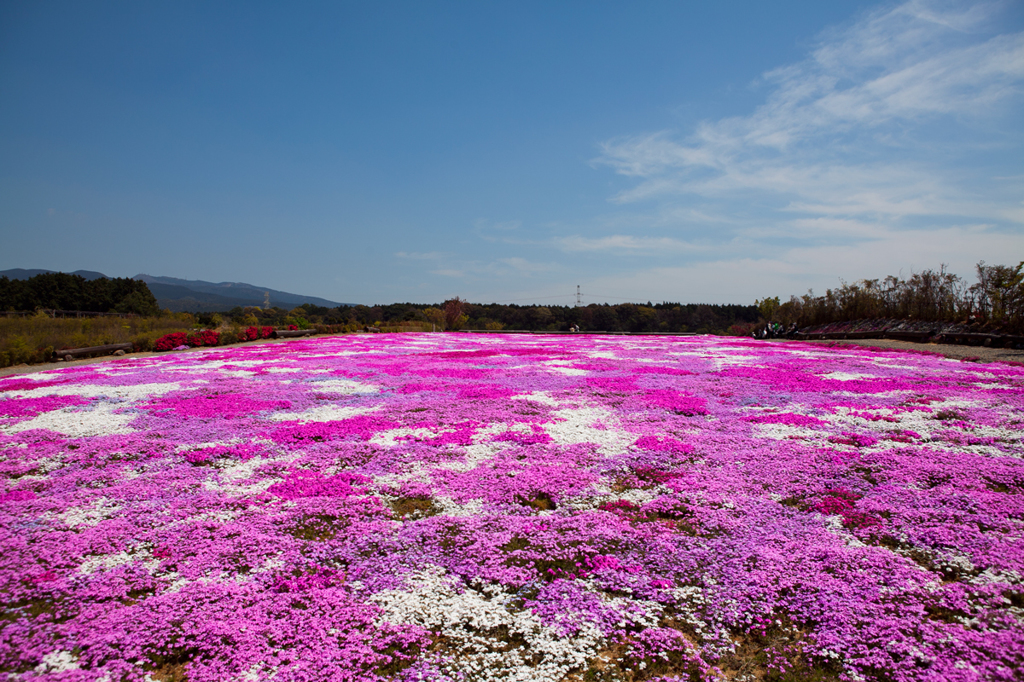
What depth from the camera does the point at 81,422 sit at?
7703 mm

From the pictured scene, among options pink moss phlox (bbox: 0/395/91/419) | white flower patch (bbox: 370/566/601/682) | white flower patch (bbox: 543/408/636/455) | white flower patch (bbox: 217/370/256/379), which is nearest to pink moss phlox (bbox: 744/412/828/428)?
white flower patch (bbox: 543/408/636/455)

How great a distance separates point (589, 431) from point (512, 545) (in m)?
3.65

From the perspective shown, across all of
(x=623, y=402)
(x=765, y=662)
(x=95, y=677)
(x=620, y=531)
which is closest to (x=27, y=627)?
(x=95, y=677)

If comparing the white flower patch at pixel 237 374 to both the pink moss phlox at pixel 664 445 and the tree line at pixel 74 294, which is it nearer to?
the pink moss phlox at pixel 664 445

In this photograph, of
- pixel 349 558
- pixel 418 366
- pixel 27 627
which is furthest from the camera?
pixel 418 366

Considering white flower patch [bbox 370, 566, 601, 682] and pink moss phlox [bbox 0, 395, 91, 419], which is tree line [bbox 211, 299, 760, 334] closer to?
pink moss phlox [bbox 0, 395, 91, 419]

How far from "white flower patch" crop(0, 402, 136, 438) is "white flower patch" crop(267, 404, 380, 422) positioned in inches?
81.2

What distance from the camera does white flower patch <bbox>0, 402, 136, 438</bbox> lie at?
23.6 feet

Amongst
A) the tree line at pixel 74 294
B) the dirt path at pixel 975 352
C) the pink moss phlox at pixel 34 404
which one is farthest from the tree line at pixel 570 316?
the pink moss phlox at pixel 34 404

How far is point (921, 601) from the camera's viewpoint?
10.2ft

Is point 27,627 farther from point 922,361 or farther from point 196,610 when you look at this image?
point 922,361

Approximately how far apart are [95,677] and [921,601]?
487 centimetres

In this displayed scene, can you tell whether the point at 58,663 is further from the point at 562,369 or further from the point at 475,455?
the point at 562,369

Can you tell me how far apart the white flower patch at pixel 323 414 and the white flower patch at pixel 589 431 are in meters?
3.54
